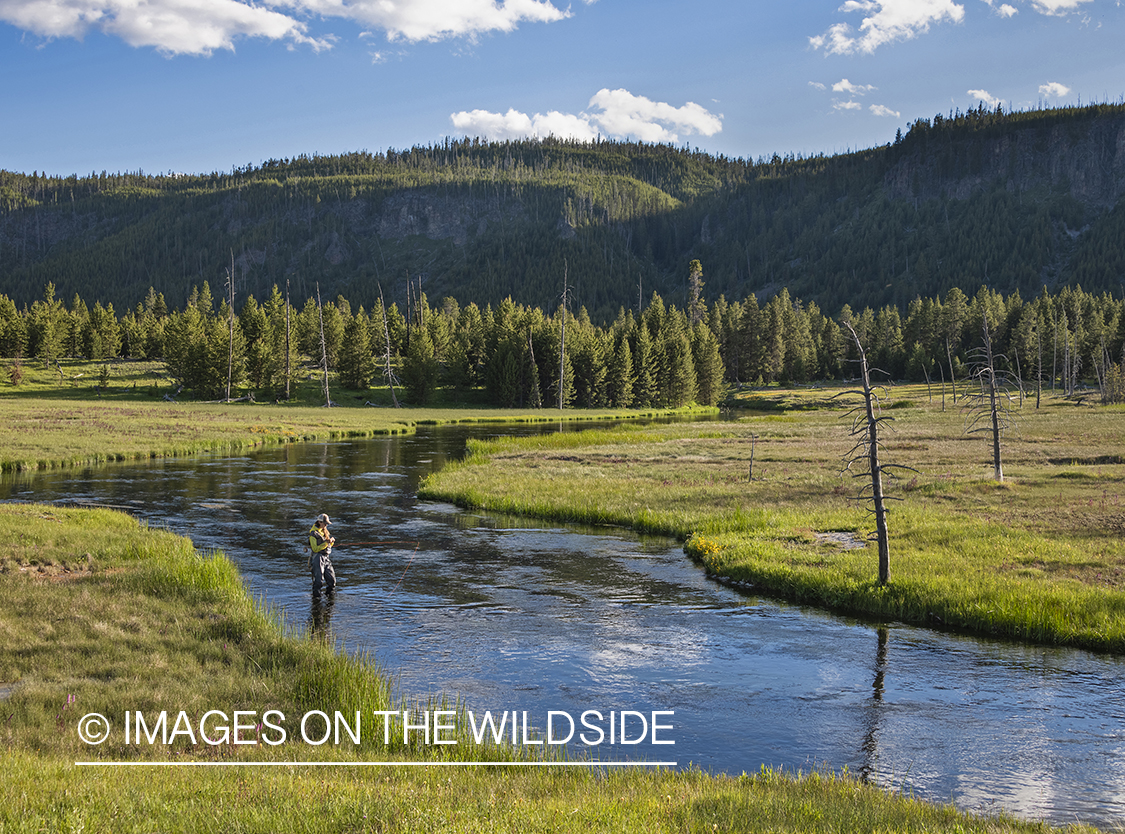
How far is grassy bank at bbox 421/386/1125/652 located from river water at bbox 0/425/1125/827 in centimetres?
124

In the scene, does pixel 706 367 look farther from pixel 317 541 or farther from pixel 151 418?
pixel 317 541

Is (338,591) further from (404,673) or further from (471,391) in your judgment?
(471,391)

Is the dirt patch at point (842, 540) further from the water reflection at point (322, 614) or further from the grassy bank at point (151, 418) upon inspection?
the grassy bank at point (151, 418)

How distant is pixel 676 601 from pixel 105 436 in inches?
2092

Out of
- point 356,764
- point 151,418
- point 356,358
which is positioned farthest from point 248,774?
point 356,358

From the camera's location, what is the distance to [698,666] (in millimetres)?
16906

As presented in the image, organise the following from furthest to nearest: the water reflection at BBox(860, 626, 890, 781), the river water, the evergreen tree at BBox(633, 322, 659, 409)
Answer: the evergreen tree at BBox(633, 322, 659, 409) → the river water → the water reflection at BBox(860, 626, 890, 781)

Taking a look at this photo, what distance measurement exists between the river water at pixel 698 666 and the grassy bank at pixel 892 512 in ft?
4.08

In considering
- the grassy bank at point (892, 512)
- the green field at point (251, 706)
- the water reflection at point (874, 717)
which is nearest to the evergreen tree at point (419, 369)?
the grassy bank at point (892, 512)

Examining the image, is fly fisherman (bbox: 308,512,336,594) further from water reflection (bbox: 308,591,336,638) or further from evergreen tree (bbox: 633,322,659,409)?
evergreen tree (bbox: 633,322,659,409)

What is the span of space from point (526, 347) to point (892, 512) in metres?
99.0

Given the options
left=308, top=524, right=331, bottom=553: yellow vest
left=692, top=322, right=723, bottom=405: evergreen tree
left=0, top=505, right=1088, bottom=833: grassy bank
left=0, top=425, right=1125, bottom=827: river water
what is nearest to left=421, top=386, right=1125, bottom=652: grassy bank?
left=0, top=425, right=1125, bottom=827: river water

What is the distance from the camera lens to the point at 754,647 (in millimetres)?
18312

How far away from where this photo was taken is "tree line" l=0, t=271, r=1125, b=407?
392 ft
